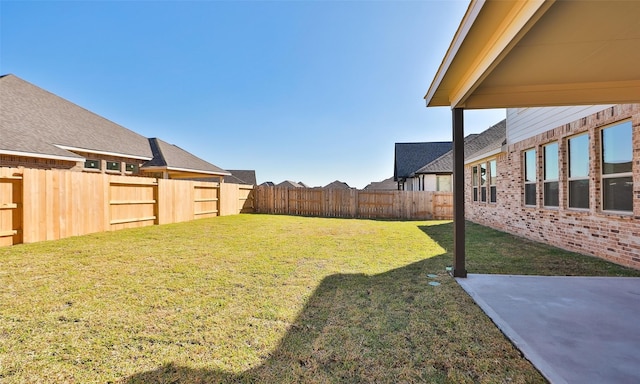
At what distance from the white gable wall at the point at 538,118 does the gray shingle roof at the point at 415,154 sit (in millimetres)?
12472

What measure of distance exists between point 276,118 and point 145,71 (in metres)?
8.40

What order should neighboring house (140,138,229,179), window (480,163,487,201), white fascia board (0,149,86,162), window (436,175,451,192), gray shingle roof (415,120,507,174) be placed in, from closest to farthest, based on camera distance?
white fascia board (0,149,86,162) < gray shingle roof (415,120,507,174) < window (480,163,487,201) < neighboring house (140,138,229,179) < window (436,175,451,192)

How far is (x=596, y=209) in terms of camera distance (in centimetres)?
539

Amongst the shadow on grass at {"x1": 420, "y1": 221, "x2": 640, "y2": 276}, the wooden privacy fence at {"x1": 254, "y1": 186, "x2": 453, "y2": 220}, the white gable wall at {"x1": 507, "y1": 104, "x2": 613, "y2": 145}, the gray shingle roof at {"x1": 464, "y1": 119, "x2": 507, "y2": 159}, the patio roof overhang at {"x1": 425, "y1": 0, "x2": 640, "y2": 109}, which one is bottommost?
the shadow on grass at {"x1": 420, "y1": 221, "x2": 640, "y2": 276}

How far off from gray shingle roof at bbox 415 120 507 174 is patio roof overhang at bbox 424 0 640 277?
6.39 metres

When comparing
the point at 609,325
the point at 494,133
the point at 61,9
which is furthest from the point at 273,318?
the point at 494,133

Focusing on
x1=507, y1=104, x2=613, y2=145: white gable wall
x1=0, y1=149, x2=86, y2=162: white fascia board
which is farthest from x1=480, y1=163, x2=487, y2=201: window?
x1=0, y1=149, x2=86, y2=162: white fascia board

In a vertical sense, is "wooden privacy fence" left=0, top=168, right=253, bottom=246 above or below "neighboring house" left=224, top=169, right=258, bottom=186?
below

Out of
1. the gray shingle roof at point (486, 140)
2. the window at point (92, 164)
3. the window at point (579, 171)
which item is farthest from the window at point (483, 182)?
the window at point (92, 164)

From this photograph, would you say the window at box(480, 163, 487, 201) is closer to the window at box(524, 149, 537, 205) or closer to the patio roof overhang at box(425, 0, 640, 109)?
the window at box(524, 149, 537, 205)

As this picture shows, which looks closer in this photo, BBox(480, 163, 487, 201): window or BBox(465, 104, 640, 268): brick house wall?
BBox(465, 104, 640, 268): brick house wall

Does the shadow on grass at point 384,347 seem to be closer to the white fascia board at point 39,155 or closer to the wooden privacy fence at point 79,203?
the wooden privacy fence at point 79,203

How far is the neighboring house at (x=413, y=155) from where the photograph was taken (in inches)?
851

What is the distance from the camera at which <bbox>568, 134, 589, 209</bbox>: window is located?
5776 millimetres
